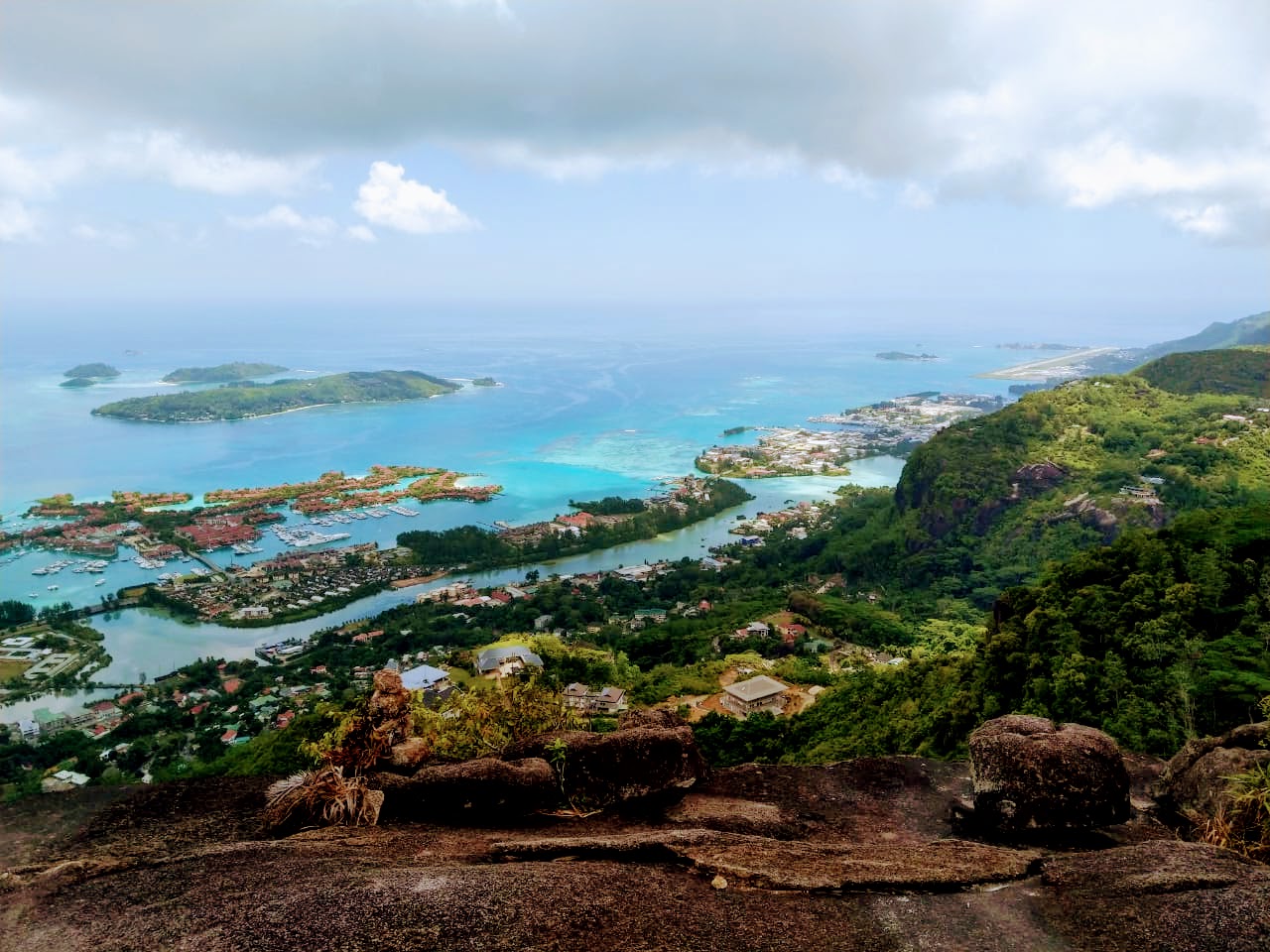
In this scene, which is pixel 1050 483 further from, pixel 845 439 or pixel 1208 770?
pixel 1208 770

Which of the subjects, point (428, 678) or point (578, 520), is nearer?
point (428, 678)

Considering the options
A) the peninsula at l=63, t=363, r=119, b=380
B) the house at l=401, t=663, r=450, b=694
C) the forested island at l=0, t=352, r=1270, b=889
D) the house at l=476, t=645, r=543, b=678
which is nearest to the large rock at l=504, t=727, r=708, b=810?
the forested island at l=0, t=352, r=1270, b=889

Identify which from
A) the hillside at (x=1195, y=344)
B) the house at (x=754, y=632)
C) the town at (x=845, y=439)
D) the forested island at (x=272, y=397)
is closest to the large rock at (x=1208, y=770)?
the house at (x=754, y=632)

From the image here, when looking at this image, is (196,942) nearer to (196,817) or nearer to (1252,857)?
(196,817)

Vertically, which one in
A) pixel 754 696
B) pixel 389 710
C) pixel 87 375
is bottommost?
pixel 754 696

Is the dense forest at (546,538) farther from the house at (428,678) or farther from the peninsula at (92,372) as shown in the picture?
the peninsula at (92,372)

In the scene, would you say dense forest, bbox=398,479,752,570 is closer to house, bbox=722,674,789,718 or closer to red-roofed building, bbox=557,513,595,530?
red-roofed building, bbox=557,513,595,530

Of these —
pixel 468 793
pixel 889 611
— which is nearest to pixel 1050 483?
pixel 889 611
